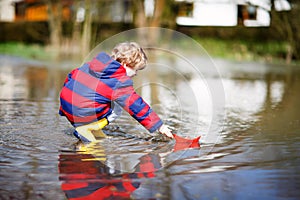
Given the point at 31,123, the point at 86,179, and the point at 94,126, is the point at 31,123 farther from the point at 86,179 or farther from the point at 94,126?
the point at 86,179

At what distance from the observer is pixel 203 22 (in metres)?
26.6

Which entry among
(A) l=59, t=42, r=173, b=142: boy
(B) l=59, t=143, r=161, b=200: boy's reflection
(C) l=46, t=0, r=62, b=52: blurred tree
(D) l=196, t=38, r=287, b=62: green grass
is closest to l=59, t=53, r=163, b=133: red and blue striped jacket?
(A) l=59, t=42, r=173, b=142: boy

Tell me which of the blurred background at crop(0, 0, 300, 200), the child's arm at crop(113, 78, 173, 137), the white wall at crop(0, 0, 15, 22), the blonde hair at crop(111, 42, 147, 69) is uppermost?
the blonde hair at crop(111, 42, 147, 69)

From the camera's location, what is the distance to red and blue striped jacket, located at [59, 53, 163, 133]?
16.0 ft

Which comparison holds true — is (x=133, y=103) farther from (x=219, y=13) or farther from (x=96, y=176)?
(x=219, y=13)

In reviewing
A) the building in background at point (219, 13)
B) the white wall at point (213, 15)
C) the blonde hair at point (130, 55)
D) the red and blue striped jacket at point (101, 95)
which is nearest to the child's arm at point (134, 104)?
the red and blue striped jacket at point (101, 95)

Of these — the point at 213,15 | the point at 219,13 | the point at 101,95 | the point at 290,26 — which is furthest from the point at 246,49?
the point at 101,95

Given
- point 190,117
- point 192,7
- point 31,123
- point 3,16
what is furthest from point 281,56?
point 3,16

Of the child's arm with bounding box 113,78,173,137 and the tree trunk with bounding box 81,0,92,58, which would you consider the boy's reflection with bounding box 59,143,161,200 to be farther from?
the tree trunk with bounding box 81,0,92,58

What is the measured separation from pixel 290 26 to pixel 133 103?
1388 cm

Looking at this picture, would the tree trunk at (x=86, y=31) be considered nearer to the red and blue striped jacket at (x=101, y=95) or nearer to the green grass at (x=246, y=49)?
the green grass at (x=246, y=49)

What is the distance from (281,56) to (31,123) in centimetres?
1419

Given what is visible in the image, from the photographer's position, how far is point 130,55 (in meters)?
4.88

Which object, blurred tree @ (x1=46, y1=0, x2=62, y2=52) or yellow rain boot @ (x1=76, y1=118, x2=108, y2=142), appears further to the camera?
blurred tree @ (x1=46, y1=0, x2=62, y2=52)
